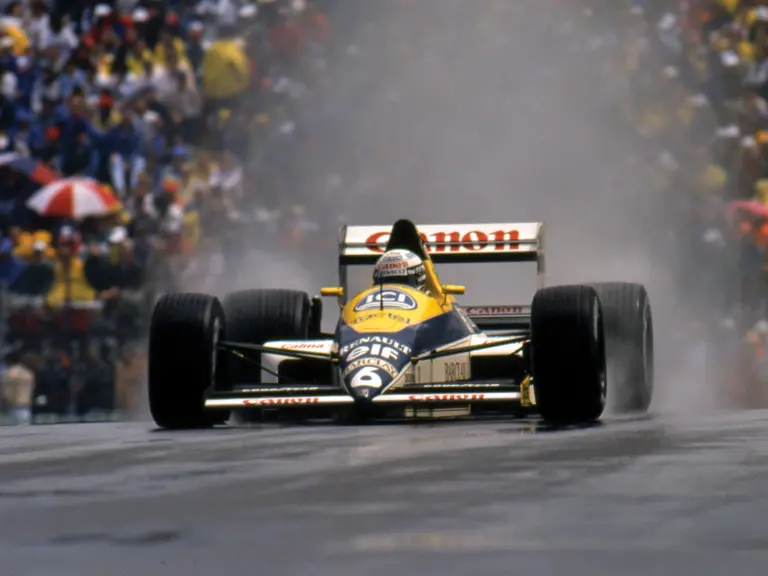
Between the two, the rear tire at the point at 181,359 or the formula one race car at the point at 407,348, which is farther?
the rear tire at the point at 181,359

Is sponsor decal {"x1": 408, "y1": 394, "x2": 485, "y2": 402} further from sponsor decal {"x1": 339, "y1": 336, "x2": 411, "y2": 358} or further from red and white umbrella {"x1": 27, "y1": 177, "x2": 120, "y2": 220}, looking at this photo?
red and white umbrella {"x1": 27, "y1": 177, "x2": 120, "y2": 220}

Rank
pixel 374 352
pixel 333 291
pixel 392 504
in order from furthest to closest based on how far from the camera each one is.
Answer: pixel 333 291 → pixel 374 352 → pixel 392 504

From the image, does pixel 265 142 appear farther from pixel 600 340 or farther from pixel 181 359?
pixel 600 340

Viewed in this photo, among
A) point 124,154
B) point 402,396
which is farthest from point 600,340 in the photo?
point 124,154

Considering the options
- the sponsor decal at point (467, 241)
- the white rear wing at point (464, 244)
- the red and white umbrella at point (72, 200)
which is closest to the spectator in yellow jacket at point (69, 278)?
the red and white umbrella at point (72, 200)

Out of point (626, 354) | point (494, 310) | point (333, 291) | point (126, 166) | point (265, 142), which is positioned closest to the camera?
point (626, 354)

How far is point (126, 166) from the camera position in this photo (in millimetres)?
19281

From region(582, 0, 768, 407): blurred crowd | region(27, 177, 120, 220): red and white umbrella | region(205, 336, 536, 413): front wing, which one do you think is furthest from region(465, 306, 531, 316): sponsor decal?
region(582, 0, 768, 407): blurred crowd

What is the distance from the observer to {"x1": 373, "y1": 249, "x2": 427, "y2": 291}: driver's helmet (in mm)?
11734

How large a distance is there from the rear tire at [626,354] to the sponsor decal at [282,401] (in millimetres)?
2939

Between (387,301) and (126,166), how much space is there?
28.7 ft

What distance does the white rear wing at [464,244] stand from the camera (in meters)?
13.1

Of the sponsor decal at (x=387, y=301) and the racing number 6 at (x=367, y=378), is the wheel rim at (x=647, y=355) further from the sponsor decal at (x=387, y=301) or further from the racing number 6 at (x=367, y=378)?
the racing number 6 at (x=367, y=378)

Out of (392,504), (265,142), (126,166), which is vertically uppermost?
(265,142)
